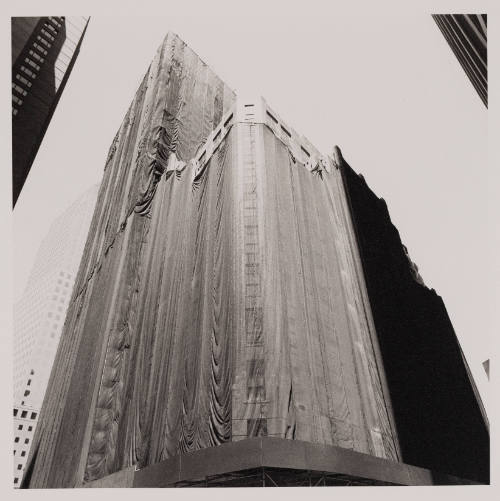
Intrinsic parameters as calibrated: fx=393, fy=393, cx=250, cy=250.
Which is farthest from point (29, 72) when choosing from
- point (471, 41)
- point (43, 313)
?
point (43, 313)

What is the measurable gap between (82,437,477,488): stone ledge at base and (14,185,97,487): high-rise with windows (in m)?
67.0

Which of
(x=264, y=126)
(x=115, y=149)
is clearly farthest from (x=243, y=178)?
(x=115, y=149)

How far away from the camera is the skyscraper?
7.27 m

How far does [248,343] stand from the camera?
25.7 ft

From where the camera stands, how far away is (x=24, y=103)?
25.2 meters

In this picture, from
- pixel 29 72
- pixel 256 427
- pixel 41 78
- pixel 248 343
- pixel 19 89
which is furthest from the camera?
pixel 41 78

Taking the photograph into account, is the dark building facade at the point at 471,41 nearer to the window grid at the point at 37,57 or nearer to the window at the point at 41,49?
the window at the point at 41,49

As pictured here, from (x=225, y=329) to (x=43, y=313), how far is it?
86800 mm

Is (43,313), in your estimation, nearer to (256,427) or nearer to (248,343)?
(248,343)

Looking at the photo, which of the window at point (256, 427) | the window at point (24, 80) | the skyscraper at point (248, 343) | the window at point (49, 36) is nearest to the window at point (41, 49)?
the window at point (49, 36)

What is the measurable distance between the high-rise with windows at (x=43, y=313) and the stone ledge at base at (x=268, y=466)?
66990mm

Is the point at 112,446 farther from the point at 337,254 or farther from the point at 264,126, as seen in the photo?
the point at 264,126

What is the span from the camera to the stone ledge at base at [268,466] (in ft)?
21.0

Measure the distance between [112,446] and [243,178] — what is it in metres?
7.62
